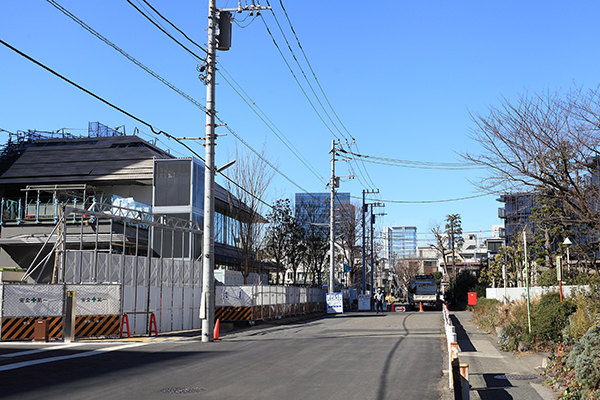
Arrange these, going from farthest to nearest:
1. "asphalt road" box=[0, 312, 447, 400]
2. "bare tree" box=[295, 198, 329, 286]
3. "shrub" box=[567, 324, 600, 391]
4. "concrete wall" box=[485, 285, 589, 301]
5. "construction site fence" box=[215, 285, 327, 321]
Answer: "bare tree" box=[295, 198, 329, 286] < "construction site fence" box=[215, 285, 327, 321] < "concrete wall" box=[485, 285, 589, 301] < "asphalt road" box=[0, 312, 447, 400] < "shrub" box=[567, 324, 600, 391]

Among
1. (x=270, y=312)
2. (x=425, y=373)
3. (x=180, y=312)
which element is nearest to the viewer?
(x=425, y=373)

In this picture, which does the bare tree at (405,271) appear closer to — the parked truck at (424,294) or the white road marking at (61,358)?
the parked truck at (424,294)

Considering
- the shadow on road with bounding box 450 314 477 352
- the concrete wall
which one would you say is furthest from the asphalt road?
the concrete wall

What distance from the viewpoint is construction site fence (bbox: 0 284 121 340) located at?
64.8 feet

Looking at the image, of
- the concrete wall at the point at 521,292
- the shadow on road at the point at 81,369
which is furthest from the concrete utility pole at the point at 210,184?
the concrete wall at the point at 521,292

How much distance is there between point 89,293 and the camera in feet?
69.5

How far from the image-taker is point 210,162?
21.8 meters

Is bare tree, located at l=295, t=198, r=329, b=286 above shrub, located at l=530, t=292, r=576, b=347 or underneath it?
above

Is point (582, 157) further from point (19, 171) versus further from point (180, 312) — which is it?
point (19, 171)

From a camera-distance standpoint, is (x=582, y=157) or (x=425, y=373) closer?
(x=425, y=373)

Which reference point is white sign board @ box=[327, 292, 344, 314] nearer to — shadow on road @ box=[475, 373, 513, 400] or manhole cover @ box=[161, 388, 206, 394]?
shadow on road @ box=[475, 373, 513, 400]

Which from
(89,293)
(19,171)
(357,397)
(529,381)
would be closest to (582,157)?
(529,381)

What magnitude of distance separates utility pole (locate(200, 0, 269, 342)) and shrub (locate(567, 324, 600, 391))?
44.8 ft

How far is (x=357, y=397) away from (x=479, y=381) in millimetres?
3493
